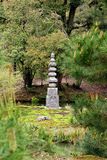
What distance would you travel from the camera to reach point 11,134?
5.47 ft

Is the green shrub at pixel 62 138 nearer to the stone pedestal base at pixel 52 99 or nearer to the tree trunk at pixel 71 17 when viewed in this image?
the stone pedestal base at pixel 52 99

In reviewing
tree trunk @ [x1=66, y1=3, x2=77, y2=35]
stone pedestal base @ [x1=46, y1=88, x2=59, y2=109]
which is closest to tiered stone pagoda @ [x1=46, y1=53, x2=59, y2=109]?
stone pedestal base @ [x1=46, y1=88, x2=59, y2=109]

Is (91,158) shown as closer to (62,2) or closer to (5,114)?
(5,114)

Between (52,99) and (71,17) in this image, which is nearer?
(52,99)

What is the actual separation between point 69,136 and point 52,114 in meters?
3.25

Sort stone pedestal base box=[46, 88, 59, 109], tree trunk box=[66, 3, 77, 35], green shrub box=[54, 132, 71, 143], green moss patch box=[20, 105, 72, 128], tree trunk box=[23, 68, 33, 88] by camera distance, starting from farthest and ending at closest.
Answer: tree trunk box=[66, 3, 77, 35], tree trunk box=[23, 68, 33, 88], stone pedestal base box=[46, 88, 59, 109], green moss patch box=[20, 105, 72, 128], green shrub box=[54, 132, 71, 143]

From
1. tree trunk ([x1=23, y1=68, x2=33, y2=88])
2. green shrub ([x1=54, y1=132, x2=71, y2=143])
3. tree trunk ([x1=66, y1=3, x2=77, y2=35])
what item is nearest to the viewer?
green shrub ([x1=54, y1=132, x2=71, y2=143])

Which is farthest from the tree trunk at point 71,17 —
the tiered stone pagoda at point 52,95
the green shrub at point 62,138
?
the green shrub at point 62,138

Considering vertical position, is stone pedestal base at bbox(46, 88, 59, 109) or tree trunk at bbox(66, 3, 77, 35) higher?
tree trunk at bbox(66, 3, 77, 35)

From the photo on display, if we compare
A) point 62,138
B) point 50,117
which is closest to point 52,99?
point 50,117

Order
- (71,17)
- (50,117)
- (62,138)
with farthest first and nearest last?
(71,17), (50,117), (62,138)

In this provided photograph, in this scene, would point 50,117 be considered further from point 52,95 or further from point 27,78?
point 27,78

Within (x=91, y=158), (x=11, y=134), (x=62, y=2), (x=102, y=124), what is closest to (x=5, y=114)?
(x=11, y=134)

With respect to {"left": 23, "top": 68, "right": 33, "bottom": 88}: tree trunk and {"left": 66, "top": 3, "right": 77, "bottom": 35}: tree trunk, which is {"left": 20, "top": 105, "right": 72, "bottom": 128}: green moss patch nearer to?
{"left": 23, "top": 68, "right": 33, "bottom": 88}: tree trunk
